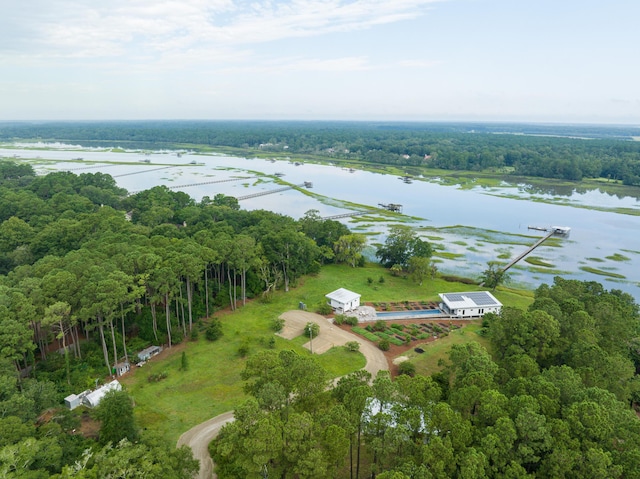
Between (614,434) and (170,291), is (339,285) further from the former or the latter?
(614,434)

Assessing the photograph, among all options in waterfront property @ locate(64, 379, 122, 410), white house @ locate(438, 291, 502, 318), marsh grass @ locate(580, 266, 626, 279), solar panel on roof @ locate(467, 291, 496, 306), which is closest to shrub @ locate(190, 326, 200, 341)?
waterfront property @ locate(64, 379, 122, 410)

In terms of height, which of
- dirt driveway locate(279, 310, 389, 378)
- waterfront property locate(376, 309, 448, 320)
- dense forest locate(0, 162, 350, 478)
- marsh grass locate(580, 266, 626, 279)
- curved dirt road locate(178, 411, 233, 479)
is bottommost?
marsh grass locate(580, 266, 626, 279)

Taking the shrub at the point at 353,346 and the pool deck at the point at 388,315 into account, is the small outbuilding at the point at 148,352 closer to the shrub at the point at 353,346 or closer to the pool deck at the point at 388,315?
the shrub at the point at 353,346

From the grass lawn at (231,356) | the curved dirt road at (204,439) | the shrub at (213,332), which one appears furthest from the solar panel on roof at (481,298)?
the curved dirt road at (204,439)

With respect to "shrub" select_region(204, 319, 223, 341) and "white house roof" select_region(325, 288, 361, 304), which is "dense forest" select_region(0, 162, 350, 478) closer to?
"shrub" select_region(204, 319, 223, 341)

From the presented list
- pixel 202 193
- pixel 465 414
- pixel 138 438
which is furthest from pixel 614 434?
pixel 202 193

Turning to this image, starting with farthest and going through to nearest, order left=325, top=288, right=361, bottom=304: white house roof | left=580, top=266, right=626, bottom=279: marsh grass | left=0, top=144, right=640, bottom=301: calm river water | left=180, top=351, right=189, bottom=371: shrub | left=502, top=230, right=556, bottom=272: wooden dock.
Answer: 1. left=0, top=144, right=640, bottom=301: calm river water
2. left=502, top=230, right=556, bottom=272: wooden dock
3. left=580, top=266, right=626, bottom=279: marsh grass
4. left=325, top=288, right=361, bottom=304: white house roof
5. left=180, top=351, right=189, bottom=371: shrub

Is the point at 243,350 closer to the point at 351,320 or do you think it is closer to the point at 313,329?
the point at 313,329

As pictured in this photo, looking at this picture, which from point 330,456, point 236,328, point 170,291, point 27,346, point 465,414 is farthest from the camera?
point 236,328
